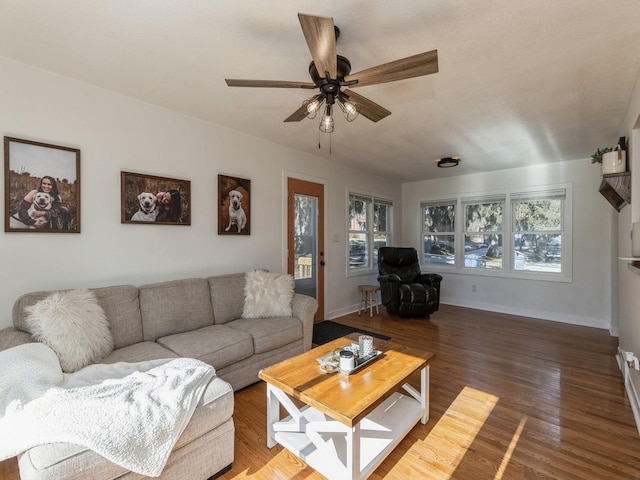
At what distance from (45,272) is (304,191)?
2.84 m

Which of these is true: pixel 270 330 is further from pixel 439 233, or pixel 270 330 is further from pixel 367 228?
pixel 439 233

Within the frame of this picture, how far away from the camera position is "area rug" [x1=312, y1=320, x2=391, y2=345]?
12.1ft

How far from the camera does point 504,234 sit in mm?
5043

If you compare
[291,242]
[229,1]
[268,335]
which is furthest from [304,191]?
[229,1]

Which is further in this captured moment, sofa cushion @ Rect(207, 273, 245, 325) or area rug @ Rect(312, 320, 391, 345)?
area rug @ Rect(312, 320, 391, 345)

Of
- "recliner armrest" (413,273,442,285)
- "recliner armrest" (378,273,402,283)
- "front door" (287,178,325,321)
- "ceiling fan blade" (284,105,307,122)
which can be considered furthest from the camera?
"recliner armrest" (413,273,442,285)

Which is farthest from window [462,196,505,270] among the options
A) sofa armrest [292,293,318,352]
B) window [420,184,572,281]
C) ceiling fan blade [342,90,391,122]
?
ceiling fan blade [342,90,391,122]

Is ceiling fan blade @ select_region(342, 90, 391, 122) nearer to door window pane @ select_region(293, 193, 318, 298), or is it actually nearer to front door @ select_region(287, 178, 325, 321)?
front door @ select_region(287, 178, 325, 321)

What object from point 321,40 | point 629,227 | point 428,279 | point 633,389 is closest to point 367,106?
point 321,40

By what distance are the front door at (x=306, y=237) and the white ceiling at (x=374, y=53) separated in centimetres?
114

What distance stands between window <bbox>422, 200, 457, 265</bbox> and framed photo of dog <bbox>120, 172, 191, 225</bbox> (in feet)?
15.1

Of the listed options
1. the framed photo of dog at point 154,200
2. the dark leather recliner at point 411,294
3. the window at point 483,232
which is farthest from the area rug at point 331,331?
the window at point 483,232

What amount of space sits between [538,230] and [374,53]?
434 cm

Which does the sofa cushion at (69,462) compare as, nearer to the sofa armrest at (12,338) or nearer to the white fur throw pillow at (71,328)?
the white fur throw pillow at (71,328)
